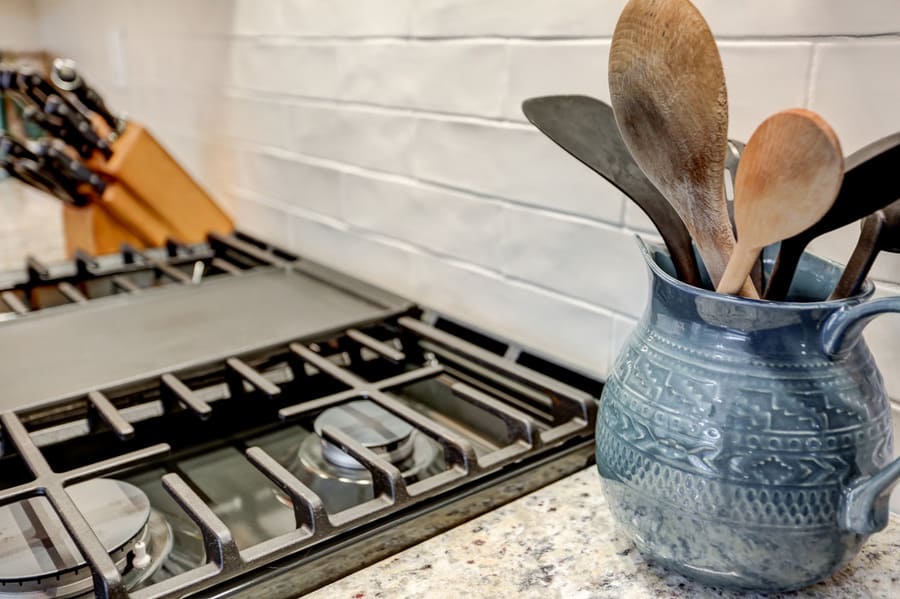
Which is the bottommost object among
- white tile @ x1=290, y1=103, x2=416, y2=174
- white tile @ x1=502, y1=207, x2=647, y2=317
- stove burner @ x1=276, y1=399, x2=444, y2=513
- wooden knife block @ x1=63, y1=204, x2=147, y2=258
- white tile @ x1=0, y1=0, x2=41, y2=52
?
stove burner @ x1=276, y1=399, x2=444, y2=513

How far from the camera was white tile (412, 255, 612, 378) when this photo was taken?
0.77m

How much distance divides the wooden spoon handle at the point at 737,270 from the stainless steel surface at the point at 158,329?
48cm

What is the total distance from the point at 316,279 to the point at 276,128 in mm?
294

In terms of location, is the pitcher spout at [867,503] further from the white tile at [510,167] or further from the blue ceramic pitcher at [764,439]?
the white tile at [510,167]

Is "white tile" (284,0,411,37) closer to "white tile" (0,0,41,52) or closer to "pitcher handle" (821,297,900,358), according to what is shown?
"pitcher handle" (821,297,900,358)

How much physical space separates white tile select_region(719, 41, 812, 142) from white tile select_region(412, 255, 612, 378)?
0.76 feet

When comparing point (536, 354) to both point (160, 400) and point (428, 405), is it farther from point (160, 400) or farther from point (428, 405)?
point (160, 400)

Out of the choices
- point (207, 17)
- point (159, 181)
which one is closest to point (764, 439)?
point (159, 181)

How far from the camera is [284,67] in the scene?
112cm

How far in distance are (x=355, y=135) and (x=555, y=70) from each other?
1.18ft

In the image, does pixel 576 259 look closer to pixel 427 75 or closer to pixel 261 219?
pixel 427 75

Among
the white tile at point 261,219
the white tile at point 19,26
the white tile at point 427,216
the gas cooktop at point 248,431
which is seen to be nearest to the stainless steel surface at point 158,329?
the gas cooktop at point 248,431

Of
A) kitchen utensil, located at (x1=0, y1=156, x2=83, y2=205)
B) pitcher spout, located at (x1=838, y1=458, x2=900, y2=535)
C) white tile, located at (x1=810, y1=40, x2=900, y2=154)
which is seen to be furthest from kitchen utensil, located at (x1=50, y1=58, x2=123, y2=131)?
pitcher spout, located at (x1=838, y1=458, x2=900, y2=535)

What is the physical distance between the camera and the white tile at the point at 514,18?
69cm
